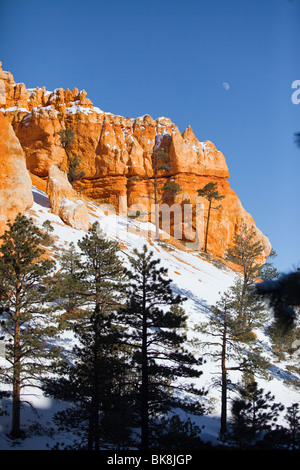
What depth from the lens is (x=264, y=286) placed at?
12.6 feet

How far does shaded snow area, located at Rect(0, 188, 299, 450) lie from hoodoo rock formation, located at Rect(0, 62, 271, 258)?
33.5 feet

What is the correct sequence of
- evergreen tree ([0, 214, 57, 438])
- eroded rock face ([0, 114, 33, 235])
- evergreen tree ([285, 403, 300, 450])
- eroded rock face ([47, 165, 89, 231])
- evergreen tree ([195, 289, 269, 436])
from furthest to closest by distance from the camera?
eroded rock face ([47, 165, 89, 231]), eroded rock face ([0, 114, 33, 235]), evergreen tree ([195, 289, 269, 436]), evergreen tree ([0, 214, 57, 438]), evergreen tree ([285, 403, 300, 450])

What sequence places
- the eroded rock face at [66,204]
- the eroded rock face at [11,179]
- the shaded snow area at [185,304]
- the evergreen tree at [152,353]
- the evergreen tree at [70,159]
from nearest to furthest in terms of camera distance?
the evergreen tree at [152,353] → the shaded snow area at [185,304] → the eroded rock face at [11,179] → the eroded rock face at [66,204] → the evergreen tree at [70,159]

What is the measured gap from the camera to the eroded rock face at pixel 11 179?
19641 mm

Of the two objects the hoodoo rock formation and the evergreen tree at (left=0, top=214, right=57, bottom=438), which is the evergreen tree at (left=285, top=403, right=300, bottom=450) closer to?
the evergreen tree at (left=0, top=214, right=57, bottom=438)

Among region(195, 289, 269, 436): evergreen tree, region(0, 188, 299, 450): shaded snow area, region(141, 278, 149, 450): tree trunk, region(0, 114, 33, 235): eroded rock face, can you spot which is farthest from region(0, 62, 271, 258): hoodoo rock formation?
region(141, 278, 149, 450): tree trunk

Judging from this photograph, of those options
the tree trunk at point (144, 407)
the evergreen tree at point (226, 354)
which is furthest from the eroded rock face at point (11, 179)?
the evergreen tree at point (226, 354)

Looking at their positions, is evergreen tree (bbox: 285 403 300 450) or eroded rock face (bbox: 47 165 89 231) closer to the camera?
evergreen tree (bbox: 285 403 300 450)

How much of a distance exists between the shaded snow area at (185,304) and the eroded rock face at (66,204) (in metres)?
1.04

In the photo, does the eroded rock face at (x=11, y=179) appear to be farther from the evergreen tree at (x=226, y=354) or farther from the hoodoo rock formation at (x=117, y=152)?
the hoodoo rock formation at (x=117, y=152)

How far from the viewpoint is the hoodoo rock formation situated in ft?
174

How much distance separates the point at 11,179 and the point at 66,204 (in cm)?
1444

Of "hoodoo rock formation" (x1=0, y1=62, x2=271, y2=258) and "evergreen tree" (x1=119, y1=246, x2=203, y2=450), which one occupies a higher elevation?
"hoodoo rock formation" (x1=0, y1=62, x2=271, y2=258)
